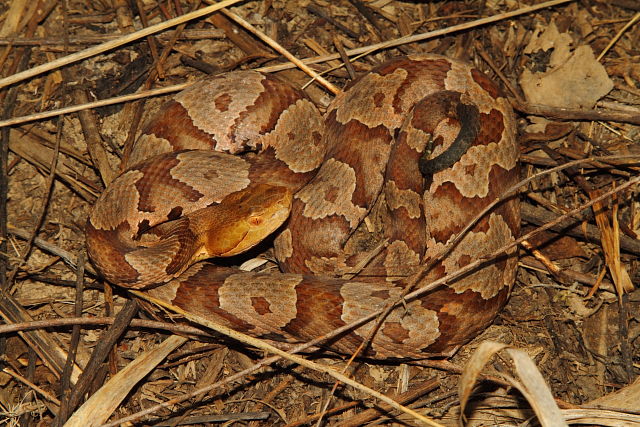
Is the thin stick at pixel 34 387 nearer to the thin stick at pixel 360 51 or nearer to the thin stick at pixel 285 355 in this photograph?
the thin stick at pixel 285 355

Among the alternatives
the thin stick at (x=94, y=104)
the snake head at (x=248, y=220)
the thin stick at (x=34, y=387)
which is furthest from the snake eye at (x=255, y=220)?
the thin stick at (x=34, y=387)

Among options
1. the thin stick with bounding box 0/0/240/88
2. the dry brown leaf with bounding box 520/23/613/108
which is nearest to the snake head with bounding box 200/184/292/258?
the thin stick with bounding box 0/0/240/88

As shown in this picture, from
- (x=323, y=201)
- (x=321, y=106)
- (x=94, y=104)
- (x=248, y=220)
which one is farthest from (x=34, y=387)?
(x=321, y=106)

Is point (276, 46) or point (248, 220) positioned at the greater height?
point (276, 46)

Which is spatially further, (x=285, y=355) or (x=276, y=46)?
(x=276, y=46)

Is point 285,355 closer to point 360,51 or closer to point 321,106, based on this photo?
point 321,106

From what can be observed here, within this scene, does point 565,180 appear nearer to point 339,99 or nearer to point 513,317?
point 513,317
